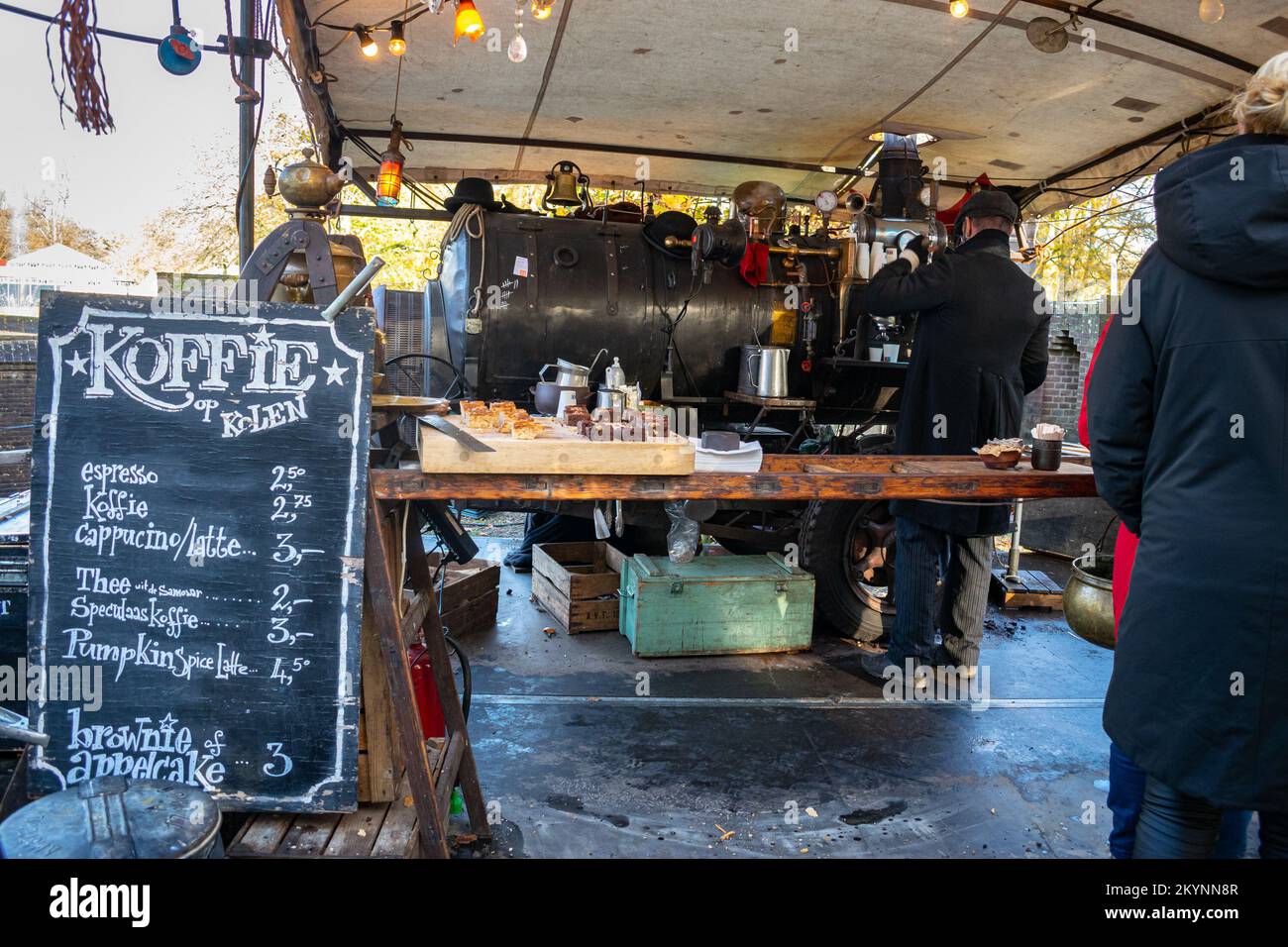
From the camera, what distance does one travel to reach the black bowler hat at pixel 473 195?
5.93 meters

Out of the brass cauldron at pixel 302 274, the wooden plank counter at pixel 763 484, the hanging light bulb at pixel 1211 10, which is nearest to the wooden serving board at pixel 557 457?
the wooden plank counter at pixel 763 484

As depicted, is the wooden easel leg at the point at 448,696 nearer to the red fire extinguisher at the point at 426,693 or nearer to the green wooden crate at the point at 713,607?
the red fire extinguisher at the point at 426,693

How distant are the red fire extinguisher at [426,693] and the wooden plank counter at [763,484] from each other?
0.89 meters

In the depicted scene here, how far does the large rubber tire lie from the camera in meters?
5.56

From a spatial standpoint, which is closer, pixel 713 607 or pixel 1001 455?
pixel 1001 455

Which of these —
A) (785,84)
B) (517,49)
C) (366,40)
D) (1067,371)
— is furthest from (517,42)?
(1067,371)

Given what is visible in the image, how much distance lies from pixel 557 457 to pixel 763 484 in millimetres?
606

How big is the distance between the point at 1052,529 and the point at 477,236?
5175 mm

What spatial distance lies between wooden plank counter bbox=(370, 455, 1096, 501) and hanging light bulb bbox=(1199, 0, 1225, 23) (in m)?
2.52

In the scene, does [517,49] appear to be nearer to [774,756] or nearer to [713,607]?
[713,607]

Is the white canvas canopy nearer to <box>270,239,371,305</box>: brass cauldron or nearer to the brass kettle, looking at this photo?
the brass kettle

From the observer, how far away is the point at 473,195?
19.5ft
